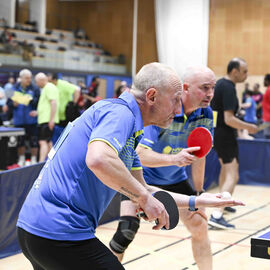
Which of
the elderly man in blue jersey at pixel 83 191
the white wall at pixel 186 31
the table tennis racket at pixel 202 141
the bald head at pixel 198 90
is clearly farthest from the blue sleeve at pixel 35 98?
the white wall at pixel 186 31

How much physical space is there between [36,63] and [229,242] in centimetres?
1068

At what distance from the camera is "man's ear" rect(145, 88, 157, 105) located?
6.36 ft

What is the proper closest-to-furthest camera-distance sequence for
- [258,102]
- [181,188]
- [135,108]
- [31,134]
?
[135,108] → [181,188] → [31,134] → [258,102]

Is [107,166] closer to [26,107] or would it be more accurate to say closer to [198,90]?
[198,90]

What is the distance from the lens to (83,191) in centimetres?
187

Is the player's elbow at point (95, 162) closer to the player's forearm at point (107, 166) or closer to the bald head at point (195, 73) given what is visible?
the player's forearm at point (107, 166)

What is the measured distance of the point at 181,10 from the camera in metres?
17.6

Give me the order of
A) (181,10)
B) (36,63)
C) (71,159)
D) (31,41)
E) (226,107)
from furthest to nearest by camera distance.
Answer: (181,10)
(31,41)
(36,63)
(226,107)
(71,159)

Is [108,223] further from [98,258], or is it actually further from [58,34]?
[58,34]

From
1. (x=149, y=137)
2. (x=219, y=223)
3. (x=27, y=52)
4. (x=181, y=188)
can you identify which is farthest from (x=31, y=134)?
(x=149, y=137)

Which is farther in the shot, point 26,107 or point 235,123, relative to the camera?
point 26,107

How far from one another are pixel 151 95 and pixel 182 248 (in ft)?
10.4

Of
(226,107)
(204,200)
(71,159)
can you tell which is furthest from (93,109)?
(226,107)

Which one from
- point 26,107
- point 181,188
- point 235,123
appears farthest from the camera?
point 26,107
